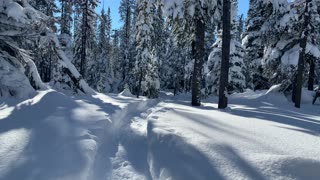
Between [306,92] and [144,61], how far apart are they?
65.6 ft

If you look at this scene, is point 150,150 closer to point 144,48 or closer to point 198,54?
point 198,54

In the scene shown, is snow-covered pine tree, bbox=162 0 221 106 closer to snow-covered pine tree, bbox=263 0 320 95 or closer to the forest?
the forest

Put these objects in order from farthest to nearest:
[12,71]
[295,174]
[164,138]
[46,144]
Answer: [12,71] < [164,138] < [46,144] < [295,174]

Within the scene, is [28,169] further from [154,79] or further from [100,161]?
[154,79]

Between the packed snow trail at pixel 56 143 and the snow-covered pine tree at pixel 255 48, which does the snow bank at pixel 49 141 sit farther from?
the snow-covered pine tree at pixel 255 48

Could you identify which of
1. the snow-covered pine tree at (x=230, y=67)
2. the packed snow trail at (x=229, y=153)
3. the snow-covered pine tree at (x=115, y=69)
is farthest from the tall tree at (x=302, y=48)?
the snow-covered pine tree at (x=115, y=69)

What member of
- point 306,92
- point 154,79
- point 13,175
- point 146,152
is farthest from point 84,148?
point 154,79

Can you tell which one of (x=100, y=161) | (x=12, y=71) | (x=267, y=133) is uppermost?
(x=12, y=71)

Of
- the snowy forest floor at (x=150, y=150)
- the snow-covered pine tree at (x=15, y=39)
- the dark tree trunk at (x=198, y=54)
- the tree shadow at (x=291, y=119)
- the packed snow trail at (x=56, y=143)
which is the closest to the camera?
the snowy forest floor at (x=150, y=150)

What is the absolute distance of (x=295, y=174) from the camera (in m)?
5.73

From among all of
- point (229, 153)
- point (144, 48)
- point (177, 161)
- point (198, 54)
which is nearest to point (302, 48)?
point (198, 54)

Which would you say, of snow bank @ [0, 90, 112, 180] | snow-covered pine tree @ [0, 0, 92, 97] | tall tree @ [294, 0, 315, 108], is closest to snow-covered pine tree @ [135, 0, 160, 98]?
tall tree @ [294, 0, 315, 108]

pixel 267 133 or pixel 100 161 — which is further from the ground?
pixel 267 133

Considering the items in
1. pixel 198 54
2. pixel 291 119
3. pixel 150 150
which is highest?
pixel 198 54
